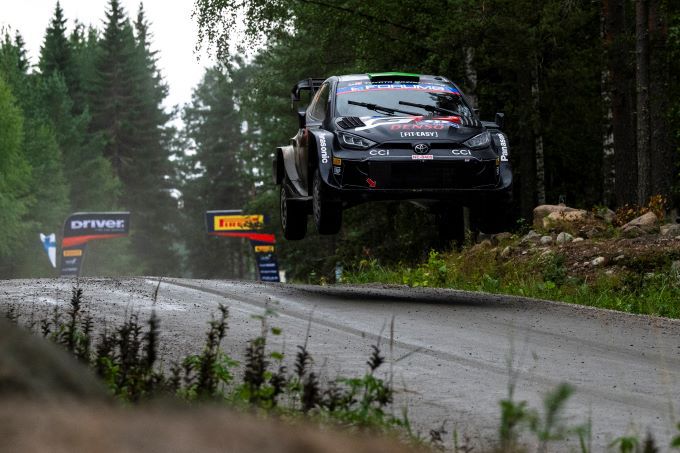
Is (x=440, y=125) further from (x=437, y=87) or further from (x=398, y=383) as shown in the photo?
(x=398, y=383)

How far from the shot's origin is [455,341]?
10.5 m

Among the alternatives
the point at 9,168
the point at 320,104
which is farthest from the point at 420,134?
the point at 9,168

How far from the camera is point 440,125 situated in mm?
13844

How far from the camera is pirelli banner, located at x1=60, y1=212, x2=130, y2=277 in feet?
205

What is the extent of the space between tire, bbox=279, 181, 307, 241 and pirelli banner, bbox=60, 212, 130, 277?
155ft

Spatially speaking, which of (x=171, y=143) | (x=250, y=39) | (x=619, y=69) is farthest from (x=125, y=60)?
(x=619, y=69)

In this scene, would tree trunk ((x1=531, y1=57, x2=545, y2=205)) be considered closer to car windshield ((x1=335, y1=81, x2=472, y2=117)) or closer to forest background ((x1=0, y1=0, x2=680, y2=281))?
forest background ((x1=0, y1=0, x2=680, y2=281))

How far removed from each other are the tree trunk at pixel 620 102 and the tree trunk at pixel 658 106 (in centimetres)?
58

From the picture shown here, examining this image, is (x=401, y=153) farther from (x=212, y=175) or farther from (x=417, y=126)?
(x=212, y=175)

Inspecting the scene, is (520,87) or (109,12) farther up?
(109,12)

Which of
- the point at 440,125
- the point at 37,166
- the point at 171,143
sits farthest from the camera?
the point at 171,143

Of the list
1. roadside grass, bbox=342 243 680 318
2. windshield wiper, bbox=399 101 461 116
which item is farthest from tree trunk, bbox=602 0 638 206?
windshield wiper, bbox=399 101 461 116

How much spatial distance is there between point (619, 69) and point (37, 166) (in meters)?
55.5

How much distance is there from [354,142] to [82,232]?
5341 centimetres
